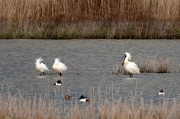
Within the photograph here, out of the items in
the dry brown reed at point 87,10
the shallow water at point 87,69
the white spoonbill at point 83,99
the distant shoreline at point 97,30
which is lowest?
the shallow water at point 87,69

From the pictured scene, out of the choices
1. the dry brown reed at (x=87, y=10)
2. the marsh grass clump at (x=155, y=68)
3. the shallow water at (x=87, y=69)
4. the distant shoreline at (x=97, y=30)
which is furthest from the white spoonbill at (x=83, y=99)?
the dry brown reed at (x=87, y=10)

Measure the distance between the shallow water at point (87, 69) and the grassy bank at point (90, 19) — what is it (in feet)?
1.01

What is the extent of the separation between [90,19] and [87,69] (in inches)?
281

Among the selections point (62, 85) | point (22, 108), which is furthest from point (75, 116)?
point (62, 85)

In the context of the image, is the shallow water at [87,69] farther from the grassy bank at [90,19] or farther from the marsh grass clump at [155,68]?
the grassy bank at [90,19]

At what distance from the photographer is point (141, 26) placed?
70.4 ft

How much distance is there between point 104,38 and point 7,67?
6.92 metres

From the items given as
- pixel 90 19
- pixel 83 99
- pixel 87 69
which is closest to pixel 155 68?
pixel 87 69

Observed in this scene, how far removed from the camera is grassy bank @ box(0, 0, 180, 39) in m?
21.4

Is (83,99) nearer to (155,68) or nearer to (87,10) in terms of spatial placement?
(155,68)

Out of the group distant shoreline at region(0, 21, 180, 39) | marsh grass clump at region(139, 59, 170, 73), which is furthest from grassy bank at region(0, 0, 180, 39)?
marsh grass clump at region(139, 59, 170, 73)

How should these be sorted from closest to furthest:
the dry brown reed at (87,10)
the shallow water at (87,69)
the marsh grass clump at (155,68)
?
the shallow water at (87,69) → the marsh grass clump at (155,68) → the dry brown reed at (87,10)

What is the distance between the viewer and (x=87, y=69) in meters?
15.0

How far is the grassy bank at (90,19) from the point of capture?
70.3ft
